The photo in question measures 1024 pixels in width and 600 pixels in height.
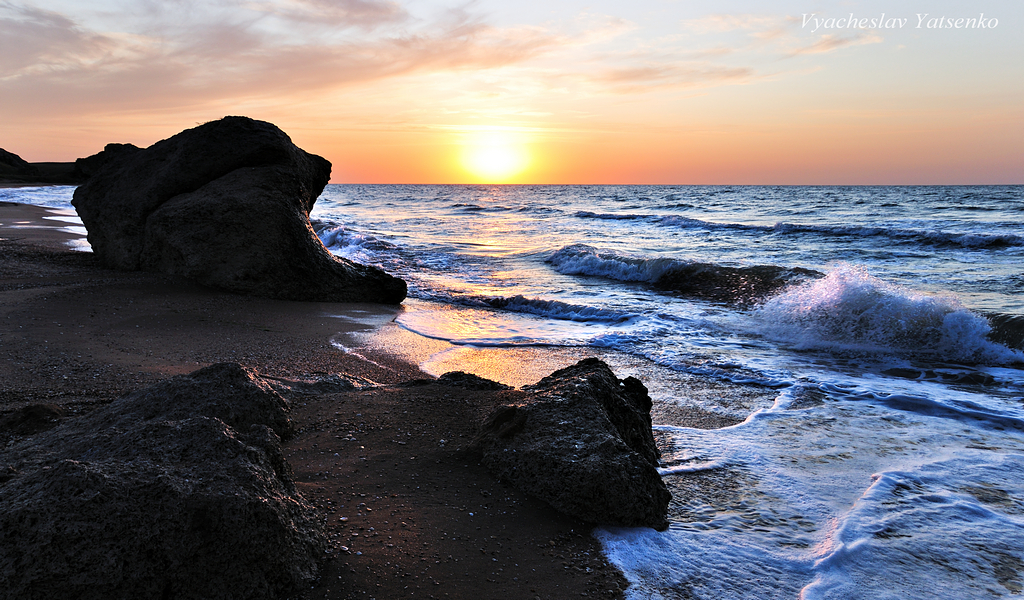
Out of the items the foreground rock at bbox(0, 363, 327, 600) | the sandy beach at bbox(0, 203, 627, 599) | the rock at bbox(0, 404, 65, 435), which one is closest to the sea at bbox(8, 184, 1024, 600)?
the sandy beach at bbox(0, 203, 627, 599)

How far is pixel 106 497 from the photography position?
185 centimetres

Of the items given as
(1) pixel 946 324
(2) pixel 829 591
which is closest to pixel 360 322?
(2) pixel 829 591

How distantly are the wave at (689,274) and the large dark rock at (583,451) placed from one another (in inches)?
293

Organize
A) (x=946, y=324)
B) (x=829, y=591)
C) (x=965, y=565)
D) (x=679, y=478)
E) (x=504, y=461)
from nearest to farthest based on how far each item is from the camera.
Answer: (x=829, y=591)
(x=965, y=565)
(x=504, y=461)
(x=679, y=478)
(x=946, y=324)

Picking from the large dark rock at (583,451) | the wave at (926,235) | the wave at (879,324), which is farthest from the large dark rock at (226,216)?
the wave at (926,235)

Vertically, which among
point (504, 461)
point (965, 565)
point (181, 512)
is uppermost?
point (181, 512)

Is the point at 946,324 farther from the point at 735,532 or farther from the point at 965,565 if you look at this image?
the point at 735,532

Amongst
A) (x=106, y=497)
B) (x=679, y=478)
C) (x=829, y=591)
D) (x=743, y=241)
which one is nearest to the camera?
(x=106, y=497)

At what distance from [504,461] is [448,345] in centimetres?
361

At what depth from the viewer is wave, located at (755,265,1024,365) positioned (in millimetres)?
6828

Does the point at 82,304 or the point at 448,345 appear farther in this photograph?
the point at 448,345

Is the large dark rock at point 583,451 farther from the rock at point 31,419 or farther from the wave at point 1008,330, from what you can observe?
the wave at point 1008,330

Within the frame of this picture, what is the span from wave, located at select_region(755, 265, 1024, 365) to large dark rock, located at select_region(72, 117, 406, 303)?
220 inches

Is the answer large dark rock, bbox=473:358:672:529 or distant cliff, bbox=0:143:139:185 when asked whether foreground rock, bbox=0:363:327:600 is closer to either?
large dark rock, bbox=473:358:672:529
